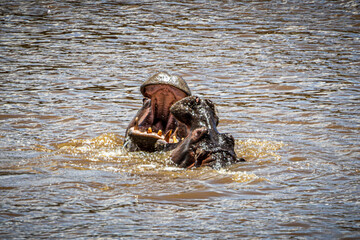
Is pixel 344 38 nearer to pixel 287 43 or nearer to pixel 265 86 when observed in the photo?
pixel 287 43

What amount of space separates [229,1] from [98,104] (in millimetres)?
11698

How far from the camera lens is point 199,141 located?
5.80 metres

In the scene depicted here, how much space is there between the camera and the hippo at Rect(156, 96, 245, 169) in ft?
19.1

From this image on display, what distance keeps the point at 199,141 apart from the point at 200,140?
1 centimetres

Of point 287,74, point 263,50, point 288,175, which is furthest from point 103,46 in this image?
point 288,175

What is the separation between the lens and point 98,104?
981cm

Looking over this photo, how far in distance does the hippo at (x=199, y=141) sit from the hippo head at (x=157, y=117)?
31 centimetres

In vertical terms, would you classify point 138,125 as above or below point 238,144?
above

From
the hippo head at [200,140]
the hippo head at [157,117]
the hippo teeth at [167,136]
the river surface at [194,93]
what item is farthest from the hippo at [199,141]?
the hippo teeth at [167,136]

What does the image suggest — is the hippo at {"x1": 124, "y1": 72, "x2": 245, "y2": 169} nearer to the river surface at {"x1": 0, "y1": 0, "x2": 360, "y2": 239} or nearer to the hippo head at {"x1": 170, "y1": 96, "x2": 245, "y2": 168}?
the hippo head at {"x1": 170, "y1": 96, "x2": 245, "y2": 168}

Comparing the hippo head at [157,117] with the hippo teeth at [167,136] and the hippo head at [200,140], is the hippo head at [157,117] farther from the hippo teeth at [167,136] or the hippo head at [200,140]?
the hippo head at [200,140]

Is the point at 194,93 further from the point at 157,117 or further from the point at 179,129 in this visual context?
the point at 179,129

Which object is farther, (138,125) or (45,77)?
(45,77)

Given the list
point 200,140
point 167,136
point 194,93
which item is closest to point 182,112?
point 200,140
